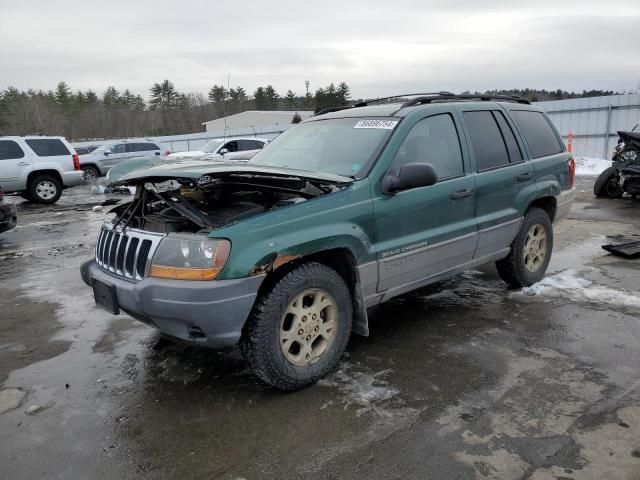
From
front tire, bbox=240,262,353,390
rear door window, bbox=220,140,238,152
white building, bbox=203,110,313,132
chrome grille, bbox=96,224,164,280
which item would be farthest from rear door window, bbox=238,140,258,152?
white building, bbox=203,110,313,132

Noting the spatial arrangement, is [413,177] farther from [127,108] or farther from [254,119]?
[127,108]

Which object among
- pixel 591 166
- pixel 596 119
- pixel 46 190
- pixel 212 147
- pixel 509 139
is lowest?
pixel 591 166

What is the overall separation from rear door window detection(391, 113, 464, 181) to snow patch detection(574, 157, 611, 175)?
14504mm

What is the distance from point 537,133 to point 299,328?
3.52 m

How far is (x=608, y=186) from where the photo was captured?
449 inches

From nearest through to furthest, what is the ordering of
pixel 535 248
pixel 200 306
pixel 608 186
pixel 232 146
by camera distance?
pixel 200 306, pixel 535 248, pixel 608 186, pixel 232 146

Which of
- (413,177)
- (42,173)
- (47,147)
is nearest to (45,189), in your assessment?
(42,173)

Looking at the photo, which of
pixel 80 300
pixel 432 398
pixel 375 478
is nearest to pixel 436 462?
pixel 375 478

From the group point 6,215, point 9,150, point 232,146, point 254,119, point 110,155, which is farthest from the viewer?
point 254,119

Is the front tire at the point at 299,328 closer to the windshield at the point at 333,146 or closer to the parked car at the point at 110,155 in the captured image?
the windshield at the point at 333,146

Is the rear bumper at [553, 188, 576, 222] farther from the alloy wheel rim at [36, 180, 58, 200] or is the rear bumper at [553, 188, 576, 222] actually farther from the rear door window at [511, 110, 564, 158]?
the alloy wheel rim at [36, 180, 58, 200]

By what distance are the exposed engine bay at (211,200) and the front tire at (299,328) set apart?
504mm

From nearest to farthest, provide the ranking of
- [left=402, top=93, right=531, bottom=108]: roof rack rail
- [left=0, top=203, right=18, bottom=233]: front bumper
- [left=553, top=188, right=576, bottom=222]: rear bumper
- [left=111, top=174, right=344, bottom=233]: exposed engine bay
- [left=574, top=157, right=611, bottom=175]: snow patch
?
1. [left=111, top=174, right=344, bottom=233]: exposed engine bay
2. [left=402, top=93, right=531, bottom=108]: roof rack rail
3. [left=553, top=188, right=576, bottom=222]: rear bumper
4. [left=0, top=203, right=18, bottom=233]: front bumper
5. [left=574, top=157, right=611, bottom=175]: snow patch

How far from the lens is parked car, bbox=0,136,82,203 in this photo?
13945 mm
